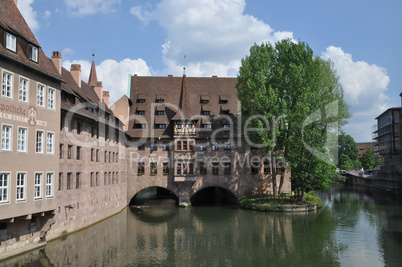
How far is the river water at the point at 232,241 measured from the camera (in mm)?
22766

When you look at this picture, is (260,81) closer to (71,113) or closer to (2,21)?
(71,113)

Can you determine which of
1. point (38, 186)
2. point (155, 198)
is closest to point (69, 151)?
point (38, 186)

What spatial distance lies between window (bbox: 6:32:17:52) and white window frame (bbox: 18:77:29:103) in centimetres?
187

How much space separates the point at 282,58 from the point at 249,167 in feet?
49.8

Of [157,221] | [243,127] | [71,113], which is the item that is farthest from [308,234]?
[71,113]

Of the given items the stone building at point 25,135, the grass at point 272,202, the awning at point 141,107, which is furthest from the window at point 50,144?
the grass at point 272,202

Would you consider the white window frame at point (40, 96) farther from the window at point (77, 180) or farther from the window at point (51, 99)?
the window at point (77, 180)

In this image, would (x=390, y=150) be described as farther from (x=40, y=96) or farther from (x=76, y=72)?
(x=40, y=96)

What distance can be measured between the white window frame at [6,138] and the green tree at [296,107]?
27313mm

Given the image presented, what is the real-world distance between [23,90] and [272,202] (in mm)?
31678

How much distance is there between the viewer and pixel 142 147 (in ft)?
162

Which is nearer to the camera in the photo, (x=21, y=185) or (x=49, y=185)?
(x=21, y=185)

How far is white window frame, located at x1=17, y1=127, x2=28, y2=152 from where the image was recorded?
22.0 metres

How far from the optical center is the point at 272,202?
44.6m
